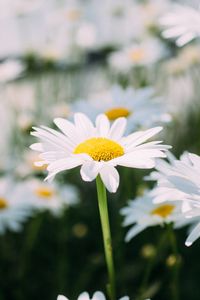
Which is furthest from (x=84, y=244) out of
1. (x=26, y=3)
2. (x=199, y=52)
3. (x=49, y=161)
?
(x=26, y=3)

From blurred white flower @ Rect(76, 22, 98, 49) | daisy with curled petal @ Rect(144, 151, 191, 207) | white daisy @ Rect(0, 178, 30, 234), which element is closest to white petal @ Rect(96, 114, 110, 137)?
daisy with curled petal @ Rect(144, 151, 191, 207)

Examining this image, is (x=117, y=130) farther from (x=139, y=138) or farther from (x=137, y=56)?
(x=137, y=56)

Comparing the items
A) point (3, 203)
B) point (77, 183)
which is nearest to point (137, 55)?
point (77, 183)

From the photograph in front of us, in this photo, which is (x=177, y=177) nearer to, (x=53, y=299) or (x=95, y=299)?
(x=95, y=299)

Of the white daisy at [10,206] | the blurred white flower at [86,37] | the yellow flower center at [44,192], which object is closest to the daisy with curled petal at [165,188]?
the white daisy at [10,206]

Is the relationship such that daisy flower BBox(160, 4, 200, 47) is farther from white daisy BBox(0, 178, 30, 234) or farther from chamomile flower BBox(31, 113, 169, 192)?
white daisy BBox(0, 178, 30, 234)

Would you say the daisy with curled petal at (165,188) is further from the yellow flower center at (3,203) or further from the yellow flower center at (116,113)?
the yellow flower center at (3,203)
